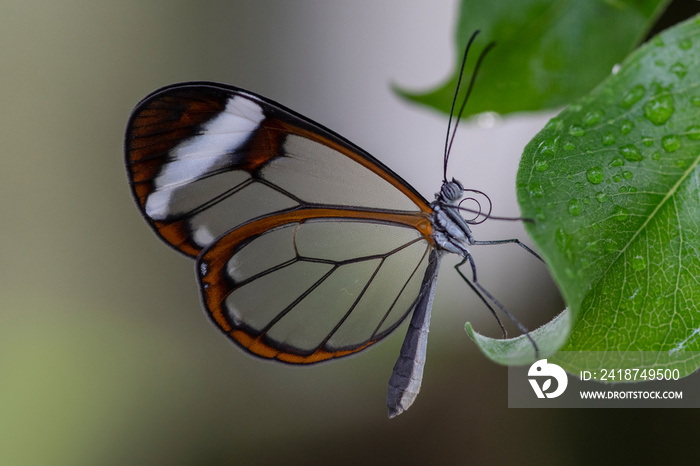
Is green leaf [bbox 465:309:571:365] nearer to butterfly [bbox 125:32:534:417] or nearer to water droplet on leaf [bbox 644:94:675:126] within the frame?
water droplet on leaf [bbox 644:94:675:126]

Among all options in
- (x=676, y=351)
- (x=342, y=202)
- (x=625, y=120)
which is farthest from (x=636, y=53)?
(x=342, y=202)

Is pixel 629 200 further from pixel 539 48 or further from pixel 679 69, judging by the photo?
pixel 539 48

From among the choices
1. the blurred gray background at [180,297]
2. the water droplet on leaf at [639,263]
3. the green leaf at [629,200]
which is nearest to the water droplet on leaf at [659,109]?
the green leaf at [629,200]

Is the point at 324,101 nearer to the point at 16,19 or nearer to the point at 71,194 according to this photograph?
the point at 71,194

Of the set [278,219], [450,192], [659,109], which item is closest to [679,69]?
[659,109]

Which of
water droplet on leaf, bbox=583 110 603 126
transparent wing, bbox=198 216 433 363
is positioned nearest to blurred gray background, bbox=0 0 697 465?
transparent wing, bbox=198 216 433 363

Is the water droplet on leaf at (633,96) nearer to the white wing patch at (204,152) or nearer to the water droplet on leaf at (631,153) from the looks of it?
the water droplet on leaf at (631,153)
